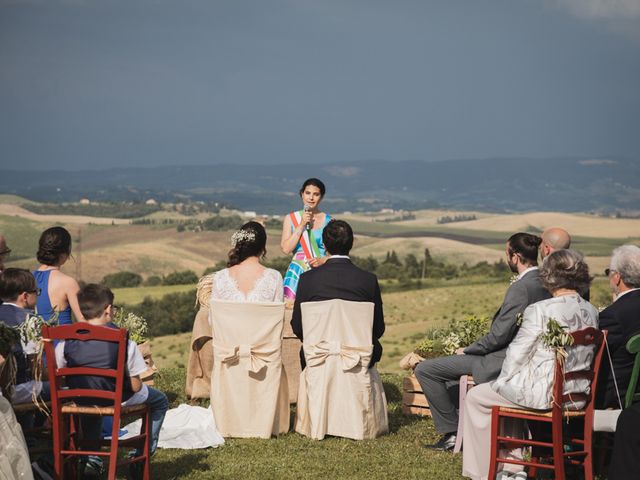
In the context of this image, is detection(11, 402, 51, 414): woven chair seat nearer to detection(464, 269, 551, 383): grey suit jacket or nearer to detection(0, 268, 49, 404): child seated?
detection(0, 268, 49, 404): child seated

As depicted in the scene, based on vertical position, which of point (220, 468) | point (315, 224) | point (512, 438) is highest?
point (315, 224)

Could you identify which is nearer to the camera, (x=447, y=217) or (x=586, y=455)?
(x=586, y=455)

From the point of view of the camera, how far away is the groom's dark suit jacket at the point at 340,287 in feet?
25.2

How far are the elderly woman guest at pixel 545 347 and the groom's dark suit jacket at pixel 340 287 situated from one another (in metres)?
1.76

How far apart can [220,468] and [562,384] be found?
260 cm

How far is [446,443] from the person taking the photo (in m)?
7.58

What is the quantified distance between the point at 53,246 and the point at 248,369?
1.91 m

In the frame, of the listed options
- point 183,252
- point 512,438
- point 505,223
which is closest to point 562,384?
point 512,438

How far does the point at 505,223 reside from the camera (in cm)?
15550

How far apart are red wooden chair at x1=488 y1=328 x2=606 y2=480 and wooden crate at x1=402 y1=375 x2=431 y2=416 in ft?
9.23

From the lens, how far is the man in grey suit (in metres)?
6.71

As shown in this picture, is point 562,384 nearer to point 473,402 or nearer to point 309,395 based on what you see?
point 473,402

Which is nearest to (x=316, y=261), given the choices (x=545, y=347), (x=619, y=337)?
(x=619, y=337)

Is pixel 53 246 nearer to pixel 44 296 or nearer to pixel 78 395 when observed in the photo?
pixel 44 296
